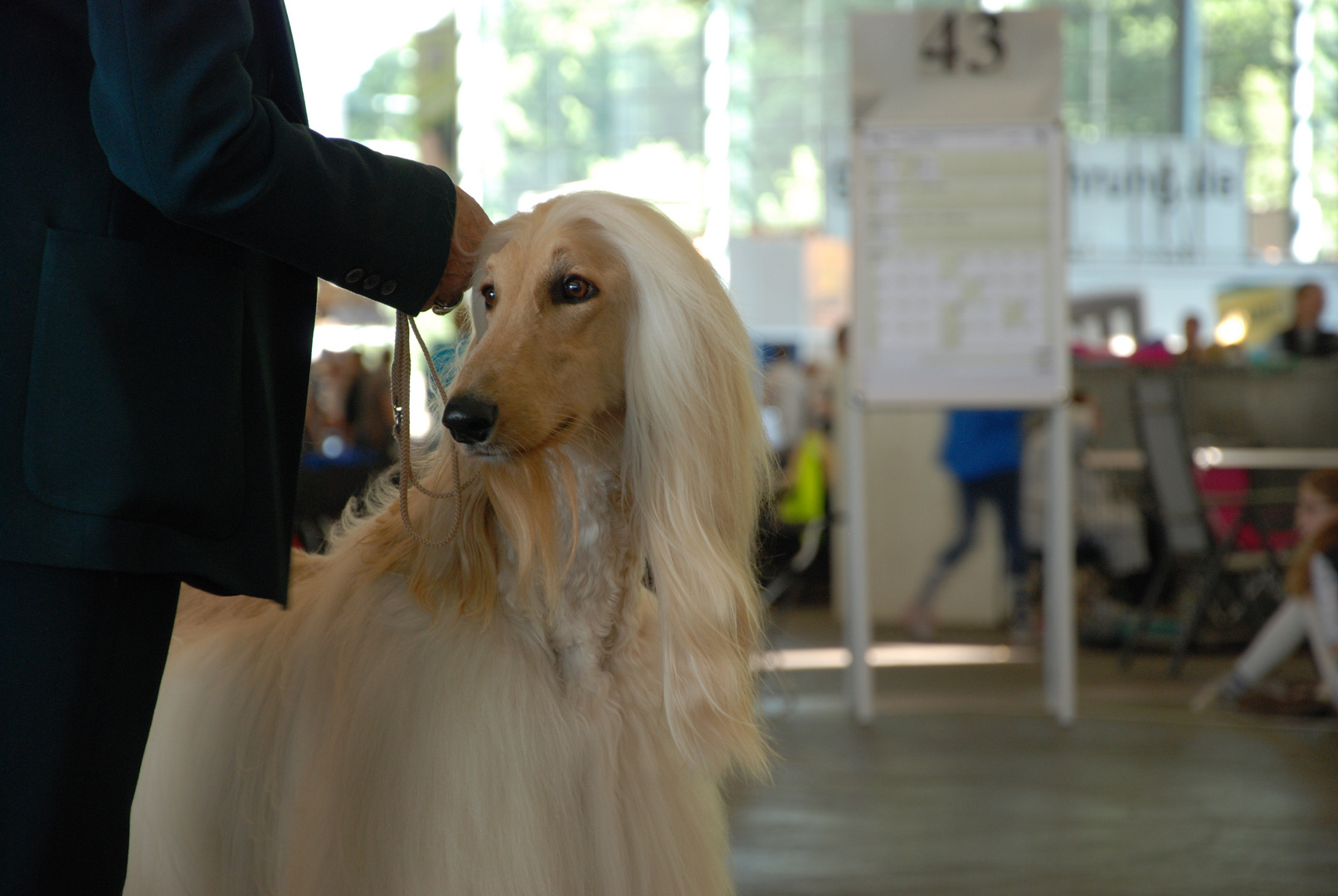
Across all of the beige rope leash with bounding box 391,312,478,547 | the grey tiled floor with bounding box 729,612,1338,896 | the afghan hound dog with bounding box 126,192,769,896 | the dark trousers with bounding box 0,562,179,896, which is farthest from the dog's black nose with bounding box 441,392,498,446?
the grey tiled floor with bounding box 729,612,1338,896

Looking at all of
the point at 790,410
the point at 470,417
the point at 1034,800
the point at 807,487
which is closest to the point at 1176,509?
the point at 1034,800

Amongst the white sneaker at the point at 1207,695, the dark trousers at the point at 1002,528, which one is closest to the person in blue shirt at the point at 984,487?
the dark trousers at the point at 1002,528

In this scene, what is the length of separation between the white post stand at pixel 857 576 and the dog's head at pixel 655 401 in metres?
2.66

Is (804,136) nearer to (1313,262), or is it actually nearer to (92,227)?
(1313,262)

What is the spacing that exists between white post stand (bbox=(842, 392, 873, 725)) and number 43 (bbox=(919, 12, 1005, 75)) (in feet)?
3.59

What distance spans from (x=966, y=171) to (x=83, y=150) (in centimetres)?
325

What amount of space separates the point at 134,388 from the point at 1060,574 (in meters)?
3.36

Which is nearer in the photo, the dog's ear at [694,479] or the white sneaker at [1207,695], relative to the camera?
the dog's ear at [694,479]

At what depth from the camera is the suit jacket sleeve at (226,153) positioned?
852mm

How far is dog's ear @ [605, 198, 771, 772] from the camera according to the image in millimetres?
1141

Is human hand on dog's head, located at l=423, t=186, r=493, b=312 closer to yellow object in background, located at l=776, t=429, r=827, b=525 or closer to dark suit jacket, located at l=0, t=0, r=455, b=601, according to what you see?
dark suit jacket, located at l=0, t=0, r=455, b=601

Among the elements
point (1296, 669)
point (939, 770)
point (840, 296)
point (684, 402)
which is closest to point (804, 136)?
point (840, 296)

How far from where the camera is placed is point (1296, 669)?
473cm

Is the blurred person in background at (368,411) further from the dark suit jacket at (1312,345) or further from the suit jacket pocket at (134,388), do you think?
the dark suit jacket at (1312,345)
